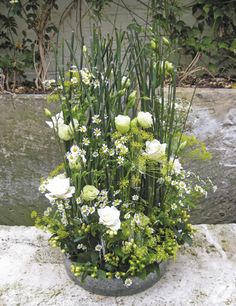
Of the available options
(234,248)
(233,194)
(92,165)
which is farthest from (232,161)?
(92,165)

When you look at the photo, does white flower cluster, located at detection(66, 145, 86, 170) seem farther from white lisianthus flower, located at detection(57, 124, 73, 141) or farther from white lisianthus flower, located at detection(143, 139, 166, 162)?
white lisianthus flower, located at detection(143, 139, 166, 162)

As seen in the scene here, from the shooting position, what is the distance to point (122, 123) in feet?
3.43

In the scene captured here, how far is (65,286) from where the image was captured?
125 centimetres

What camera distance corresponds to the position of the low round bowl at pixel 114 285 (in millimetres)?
1188

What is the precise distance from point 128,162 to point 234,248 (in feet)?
1.82

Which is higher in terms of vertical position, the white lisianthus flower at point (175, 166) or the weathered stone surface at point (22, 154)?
the white lisianthus flower at point (175, 166)

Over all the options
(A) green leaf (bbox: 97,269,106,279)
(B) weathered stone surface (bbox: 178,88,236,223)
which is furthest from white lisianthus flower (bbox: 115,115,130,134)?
(B) weathered stone surface (bbox: 178,88,236,223)

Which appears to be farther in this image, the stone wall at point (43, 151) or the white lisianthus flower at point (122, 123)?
the stone wall at point (43, 151)

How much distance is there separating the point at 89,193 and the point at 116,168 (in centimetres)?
10

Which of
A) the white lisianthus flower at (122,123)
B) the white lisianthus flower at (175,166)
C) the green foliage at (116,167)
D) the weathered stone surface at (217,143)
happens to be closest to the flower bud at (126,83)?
the green foliage at (116,167)

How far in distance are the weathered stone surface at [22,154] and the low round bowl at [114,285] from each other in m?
0.89

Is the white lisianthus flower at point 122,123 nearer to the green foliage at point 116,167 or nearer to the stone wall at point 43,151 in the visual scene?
the green foliage at point 116,167

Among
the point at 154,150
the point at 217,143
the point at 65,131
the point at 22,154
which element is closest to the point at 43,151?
the point at 22,154

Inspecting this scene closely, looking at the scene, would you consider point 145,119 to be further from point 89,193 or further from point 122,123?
point 89,193
